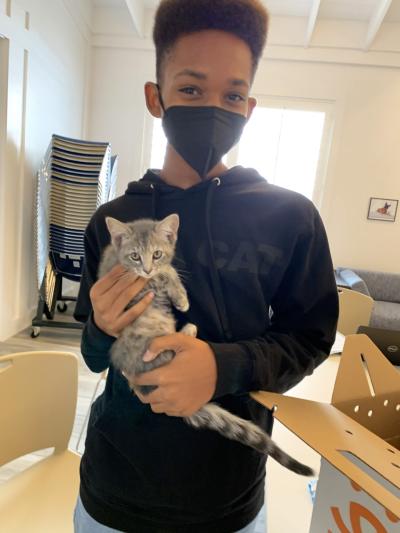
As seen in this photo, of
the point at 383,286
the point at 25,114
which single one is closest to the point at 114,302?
the point at 25,114

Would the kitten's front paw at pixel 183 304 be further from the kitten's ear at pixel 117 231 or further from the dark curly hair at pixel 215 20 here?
the dark curly hair at pixel 215 20

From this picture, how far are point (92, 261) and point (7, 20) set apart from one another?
11.5 ft

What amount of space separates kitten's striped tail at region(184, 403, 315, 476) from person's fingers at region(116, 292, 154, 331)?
25cm

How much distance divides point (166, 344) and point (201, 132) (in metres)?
0.55

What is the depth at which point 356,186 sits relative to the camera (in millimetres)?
5648

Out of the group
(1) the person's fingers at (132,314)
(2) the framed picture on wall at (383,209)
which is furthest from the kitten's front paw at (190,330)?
(2) the framed picture on wall at (383,209)

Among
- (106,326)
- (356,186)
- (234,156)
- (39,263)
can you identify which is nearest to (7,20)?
(39,263)

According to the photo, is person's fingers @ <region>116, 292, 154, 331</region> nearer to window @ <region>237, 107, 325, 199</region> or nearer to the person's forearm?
the person's forearm

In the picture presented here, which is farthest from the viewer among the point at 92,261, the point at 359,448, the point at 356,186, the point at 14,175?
the point at 356,186

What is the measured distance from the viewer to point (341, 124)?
18.1 ft

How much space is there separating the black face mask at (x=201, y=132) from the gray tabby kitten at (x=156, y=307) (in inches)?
8.7

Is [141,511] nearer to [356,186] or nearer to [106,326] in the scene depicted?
[106,326]

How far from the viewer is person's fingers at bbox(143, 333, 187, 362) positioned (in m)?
0.76

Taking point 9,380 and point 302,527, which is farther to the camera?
point 9,380
